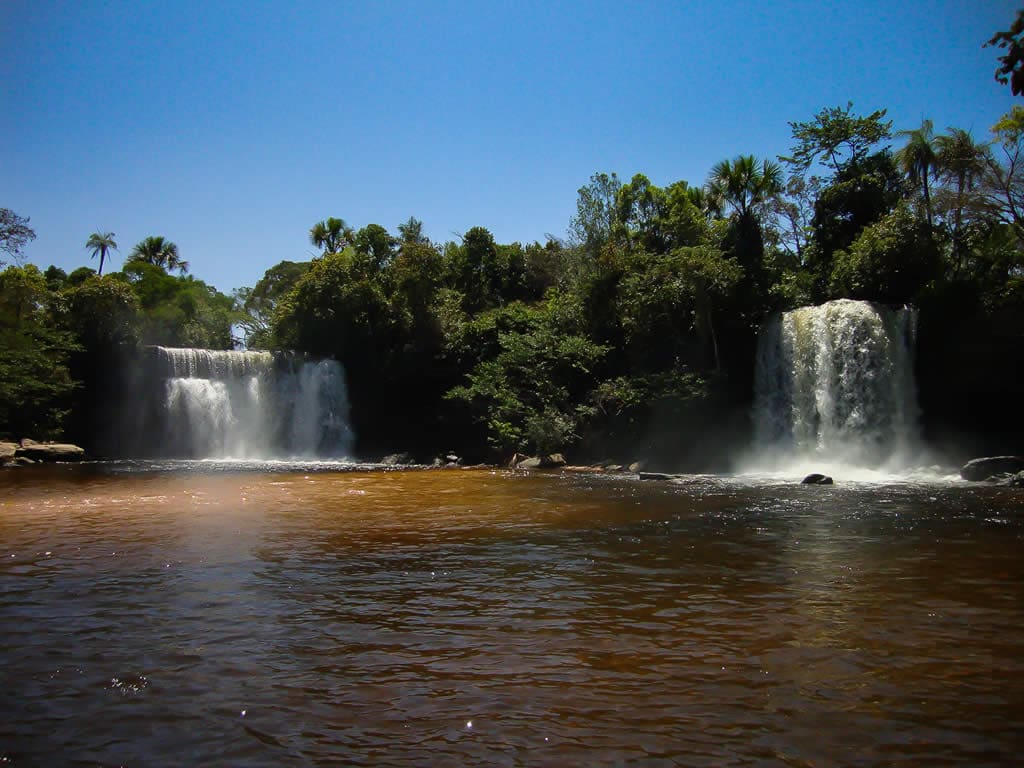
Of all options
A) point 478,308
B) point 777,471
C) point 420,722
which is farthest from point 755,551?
point 478,308

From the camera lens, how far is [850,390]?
26.2m

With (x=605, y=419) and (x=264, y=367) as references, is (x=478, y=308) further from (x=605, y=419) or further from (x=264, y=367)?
(x=605, y=419)

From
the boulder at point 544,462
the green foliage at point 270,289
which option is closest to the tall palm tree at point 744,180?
the boulder at point 544,462

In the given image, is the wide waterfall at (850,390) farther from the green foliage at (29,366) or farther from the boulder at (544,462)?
the green foliage at (29,366)

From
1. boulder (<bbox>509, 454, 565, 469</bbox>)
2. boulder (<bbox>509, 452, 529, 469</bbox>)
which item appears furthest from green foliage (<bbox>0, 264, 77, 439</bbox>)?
boulder (<bbox>509, 454, 565, 469</bbox>)

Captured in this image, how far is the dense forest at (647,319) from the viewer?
28.5 metres

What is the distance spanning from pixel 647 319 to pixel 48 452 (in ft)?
94.1

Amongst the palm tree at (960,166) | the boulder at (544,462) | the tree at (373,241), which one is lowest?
the boulder at (544,462)

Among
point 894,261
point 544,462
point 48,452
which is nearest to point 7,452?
point 48,452

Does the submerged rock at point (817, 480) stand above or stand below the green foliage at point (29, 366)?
below

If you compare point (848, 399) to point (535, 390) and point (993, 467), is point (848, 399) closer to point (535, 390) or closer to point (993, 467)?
point (993, 467)

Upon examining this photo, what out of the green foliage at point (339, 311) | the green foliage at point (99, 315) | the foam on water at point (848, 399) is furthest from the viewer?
the green foliage at point (339, 311)

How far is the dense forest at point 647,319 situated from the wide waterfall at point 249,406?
1.80m

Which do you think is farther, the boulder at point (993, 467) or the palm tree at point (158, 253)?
the palm tree at point (158, 253)
